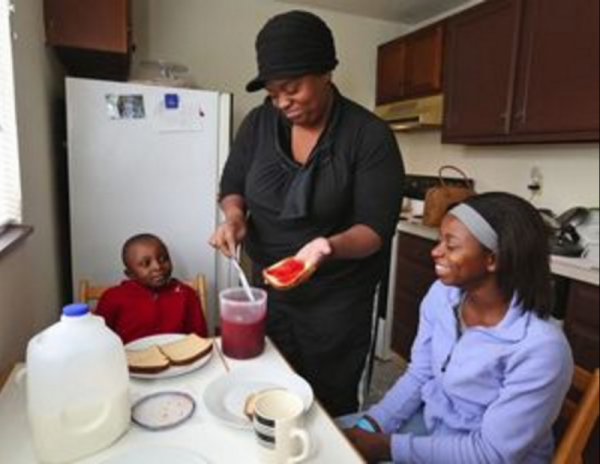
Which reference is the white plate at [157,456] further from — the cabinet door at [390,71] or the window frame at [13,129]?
the cabinet door at [390,71]

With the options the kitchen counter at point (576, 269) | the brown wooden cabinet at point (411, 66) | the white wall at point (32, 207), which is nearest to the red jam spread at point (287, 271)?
the kitchen counter at point (576, 269)

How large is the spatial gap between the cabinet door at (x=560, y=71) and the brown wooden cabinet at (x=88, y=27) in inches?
52.4

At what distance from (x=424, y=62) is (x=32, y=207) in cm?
191

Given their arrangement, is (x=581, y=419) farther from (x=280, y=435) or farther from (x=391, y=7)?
(x=391, y=7)

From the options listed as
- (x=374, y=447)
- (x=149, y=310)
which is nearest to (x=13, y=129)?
(x=149, y=310)

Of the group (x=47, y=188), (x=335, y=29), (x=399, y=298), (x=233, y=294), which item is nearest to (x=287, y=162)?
(x=233, y=294)

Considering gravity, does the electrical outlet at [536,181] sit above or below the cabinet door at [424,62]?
below

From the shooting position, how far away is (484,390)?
772 mm

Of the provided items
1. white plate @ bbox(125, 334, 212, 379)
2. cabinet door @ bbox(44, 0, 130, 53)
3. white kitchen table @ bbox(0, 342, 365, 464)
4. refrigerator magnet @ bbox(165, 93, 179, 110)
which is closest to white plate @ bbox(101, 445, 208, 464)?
white kitchen table @ bbox(0, 342, 365, 464)

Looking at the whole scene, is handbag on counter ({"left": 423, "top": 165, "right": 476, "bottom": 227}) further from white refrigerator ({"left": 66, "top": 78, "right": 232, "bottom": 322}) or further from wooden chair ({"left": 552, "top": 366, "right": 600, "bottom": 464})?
white refrigerator ({"left": 66, "top": 78, "right": 232, "bottom": 322})

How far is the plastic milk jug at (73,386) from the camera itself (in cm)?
54

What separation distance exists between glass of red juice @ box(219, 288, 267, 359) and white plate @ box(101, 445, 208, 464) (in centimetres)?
28

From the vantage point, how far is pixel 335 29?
2.56 meters

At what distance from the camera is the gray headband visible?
2.34 feet
